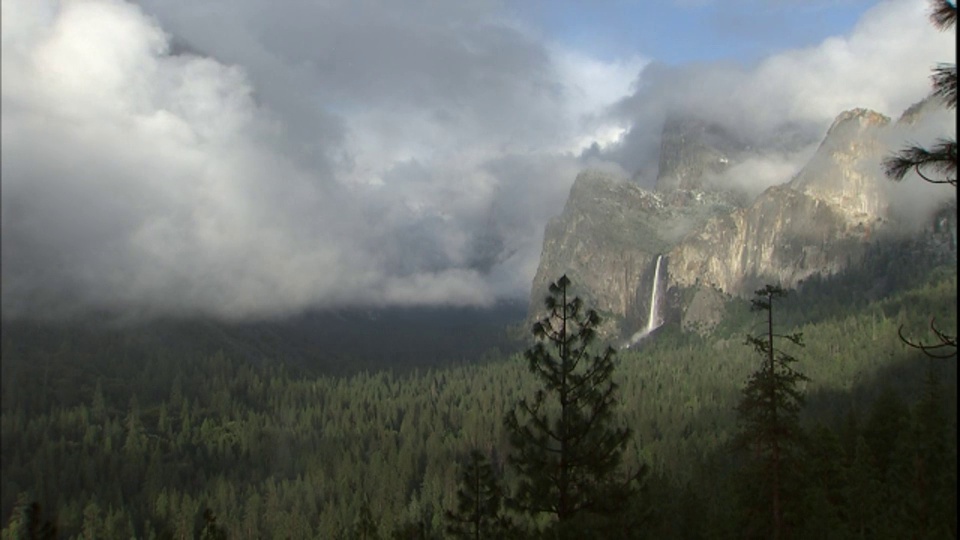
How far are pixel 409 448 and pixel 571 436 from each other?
121274 mm

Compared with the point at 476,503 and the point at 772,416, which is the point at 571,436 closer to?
the point at 772,416

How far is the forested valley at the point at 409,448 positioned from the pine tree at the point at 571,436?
1.31 m

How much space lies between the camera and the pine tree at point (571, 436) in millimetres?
25172

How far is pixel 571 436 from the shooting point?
2552cm

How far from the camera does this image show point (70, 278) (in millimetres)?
38344

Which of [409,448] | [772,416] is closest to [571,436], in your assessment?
[772,416]

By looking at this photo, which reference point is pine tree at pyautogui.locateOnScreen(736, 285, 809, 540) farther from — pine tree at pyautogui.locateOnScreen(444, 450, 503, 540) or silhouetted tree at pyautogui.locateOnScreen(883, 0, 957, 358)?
silhouetted tree at pyautogui.locateOnScreen(883, 0, 957, 358)

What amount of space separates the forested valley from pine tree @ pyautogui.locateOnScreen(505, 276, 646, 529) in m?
1.31

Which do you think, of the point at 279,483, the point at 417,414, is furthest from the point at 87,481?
the point at 417,414

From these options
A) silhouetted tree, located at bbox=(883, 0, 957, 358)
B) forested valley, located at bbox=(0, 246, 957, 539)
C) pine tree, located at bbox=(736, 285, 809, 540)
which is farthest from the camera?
forested valley, located at bbox=(0, 246, 957, 539)

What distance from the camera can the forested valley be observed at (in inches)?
1609

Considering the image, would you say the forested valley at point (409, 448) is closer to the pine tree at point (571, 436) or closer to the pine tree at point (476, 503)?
the pine tree at point (476, 503)

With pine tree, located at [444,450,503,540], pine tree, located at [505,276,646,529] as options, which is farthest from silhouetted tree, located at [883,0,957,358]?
pine tree, located at [444,450,503,540]

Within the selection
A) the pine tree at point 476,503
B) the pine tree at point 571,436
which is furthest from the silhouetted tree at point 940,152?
the pine tree at point 476,503
